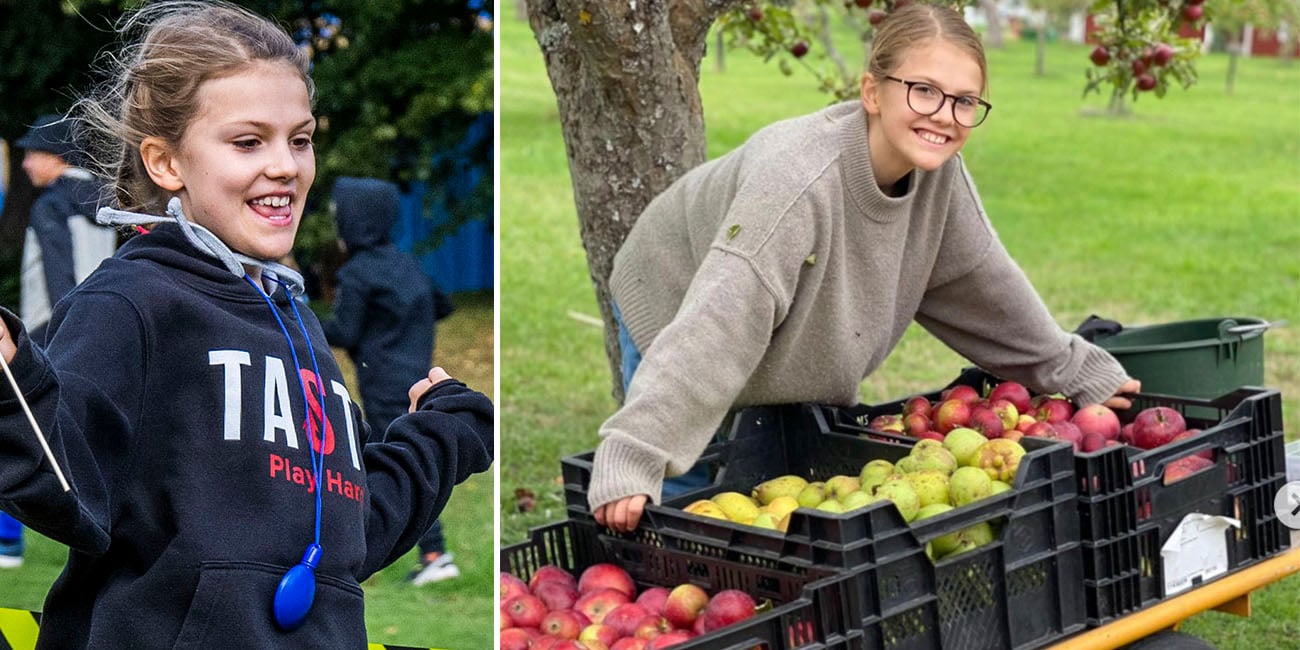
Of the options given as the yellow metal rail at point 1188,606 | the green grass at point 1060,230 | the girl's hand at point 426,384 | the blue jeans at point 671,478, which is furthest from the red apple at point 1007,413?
the girl's hand at point 426,384

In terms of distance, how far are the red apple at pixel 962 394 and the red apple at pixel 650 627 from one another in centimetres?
111

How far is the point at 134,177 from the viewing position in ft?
6.13

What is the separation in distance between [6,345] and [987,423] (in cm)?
240

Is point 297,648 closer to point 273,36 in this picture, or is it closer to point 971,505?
point 273,36

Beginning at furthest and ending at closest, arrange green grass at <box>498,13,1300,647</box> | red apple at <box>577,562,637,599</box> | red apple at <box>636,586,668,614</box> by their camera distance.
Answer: green grass at <box>498,13,1300,647</box> → red apple at <box>577,562,637,599</box> → red apple at <box>636,586,668,614</box>

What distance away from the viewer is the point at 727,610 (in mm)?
2695

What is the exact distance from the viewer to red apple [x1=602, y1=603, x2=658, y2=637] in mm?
2793

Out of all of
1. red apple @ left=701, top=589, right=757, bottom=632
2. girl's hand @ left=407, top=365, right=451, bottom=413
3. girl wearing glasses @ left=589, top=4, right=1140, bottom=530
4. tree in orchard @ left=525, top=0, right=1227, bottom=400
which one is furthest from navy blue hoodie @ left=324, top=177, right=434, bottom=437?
girl's hand @ left=407, top=365, right=451, bottom=413

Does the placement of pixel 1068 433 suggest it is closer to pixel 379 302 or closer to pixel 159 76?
pixel 379 302

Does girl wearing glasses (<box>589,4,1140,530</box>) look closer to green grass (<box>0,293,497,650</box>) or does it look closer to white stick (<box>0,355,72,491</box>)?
green grass (<box>0,293,497,650</box>)

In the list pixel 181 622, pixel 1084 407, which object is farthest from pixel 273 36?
pixel 1084 407

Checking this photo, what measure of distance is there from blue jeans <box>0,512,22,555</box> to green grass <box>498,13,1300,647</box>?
1.64 m

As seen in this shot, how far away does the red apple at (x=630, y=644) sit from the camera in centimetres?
268

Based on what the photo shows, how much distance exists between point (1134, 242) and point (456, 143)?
864 centimetres
